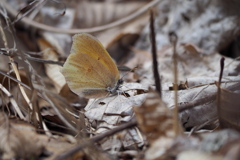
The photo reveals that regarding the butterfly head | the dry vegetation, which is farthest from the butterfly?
the dry vegetation

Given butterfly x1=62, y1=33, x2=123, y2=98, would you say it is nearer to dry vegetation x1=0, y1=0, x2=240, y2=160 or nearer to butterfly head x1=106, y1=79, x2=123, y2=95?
butterfly head x1=106, y1=79, x2=123, y2=95

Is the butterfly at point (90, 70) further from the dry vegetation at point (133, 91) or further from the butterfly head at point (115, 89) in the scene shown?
the dry vegetation at point (133, 91)

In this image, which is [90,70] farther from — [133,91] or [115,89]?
[133,91]

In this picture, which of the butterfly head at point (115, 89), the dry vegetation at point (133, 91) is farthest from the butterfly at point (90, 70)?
the dry vegetation at point (133, 91)

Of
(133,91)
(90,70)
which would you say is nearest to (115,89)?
(133,91)

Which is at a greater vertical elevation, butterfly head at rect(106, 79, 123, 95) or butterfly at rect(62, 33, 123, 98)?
butterfly at rect(62, 33, 123, 98)
